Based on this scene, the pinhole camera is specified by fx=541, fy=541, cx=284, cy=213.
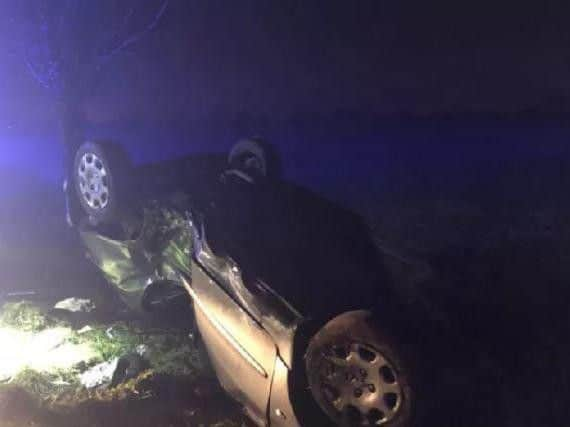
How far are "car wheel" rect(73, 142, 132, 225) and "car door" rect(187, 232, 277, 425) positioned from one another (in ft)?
6.15

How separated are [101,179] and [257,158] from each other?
163 cm

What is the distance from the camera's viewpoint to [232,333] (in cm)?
333

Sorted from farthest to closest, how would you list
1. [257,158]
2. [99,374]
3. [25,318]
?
[257,158] → [25,318] → [99,374]

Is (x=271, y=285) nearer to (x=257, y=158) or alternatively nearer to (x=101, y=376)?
(x=101, y=376)

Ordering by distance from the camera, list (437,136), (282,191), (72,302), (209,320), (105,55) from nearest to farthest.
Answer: (209,320)
(282,191)
(72,302)
(105,55)
(437,136)

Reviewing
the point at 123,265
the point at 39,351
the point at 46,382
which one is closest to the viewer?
the point at 46,382

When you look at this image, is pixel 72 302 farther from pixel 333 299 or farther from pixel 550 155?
pixel 550 155

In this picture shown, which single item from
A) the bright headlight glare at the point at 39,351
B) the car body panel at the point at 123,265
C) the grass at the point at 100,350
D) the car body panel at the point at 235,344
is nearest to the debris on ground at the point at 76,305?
the grass at the point at 100,350

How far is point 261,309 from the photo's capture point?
3.11 metres

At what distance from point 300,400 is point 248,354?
1.46 feet

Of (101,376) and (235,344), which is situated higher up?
(235,344)

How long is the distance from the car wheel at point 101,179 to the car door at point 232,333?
1874 millimetres

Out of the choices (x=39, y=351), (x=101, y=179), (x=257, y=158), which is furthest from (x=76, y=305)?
(x=257, y=158)

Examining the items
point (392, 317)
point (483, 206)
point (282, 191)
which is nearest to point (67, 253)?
point (282, 191)
